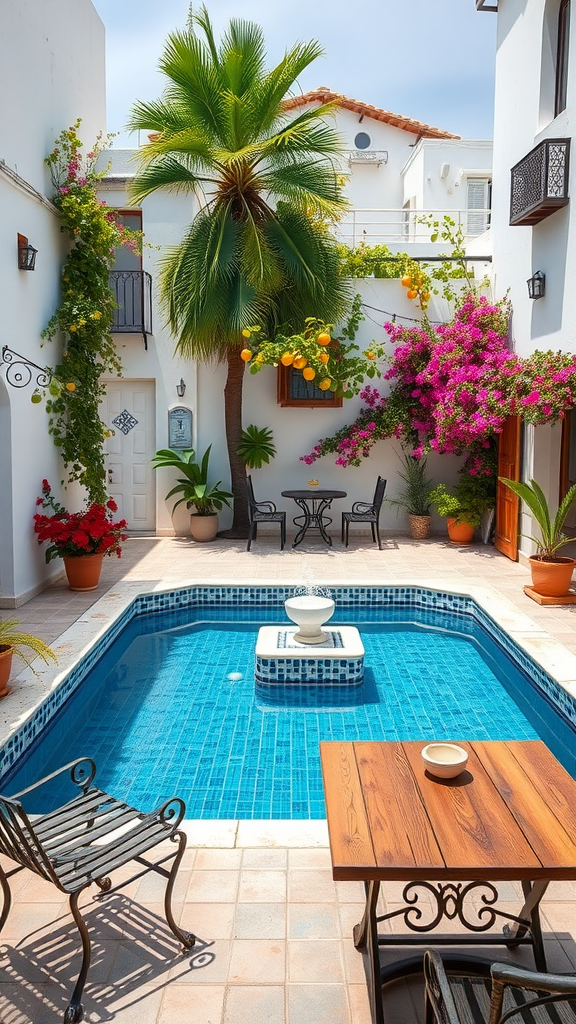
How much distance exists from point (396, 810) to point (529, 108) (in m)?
9.44

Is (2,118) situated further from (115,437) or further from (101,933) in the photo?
(101,933)

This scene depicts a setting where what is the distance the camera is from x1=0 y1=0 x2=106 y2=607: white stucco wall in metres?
7.96

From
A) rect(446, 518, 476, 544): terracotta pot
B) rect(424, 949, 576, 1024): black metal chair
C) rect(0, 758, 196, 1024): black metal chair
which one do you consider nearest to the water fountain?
rect(0, 758, 196, 1024): black metal chair

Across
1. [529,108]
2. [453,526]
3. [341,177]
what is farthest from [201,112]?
[453,526]

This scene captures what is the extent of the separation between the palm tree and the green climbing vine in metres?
1.13

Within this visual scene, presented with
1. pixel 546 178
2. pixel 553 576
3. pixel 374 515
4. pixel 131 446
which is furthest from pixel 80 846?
pixel 131 446

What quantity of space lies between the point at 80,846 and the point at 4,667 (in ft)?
9.04

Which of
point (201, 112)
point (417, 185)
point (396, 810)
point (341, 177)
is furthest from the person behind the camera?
point (417, 185)

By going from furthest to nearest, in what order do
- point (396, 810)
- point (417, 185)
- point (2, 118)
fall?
point (417, 185), point (2, 118), point (396, 810)

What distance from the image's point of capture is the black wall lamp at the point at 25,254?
8102 mm

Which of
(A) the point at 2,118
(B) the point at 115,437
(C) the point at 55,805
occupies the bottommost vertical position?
(C) the point at 55,805

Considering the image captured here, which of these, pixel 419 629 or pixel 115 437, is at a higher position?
pixel 115 437

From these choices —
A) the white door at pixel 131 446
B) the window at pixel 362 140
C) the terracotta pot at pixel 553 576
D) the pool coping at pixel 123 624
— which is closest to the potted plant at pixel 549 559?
the terracotta pot at pixel 553 576

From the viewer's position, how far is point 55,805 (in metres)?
4.75
